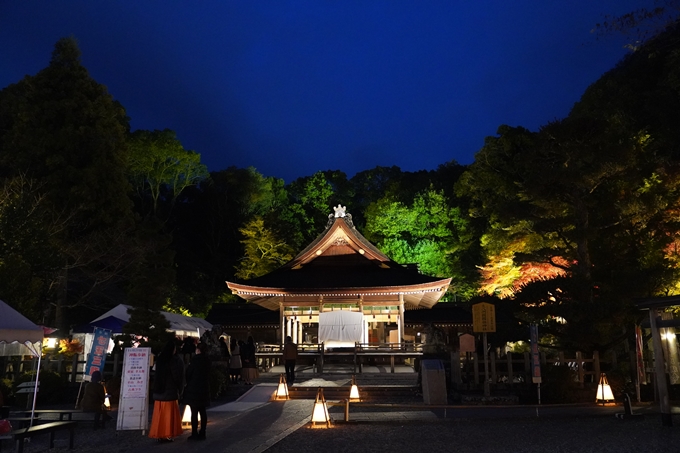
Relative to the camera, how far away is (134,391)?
30.0 ft

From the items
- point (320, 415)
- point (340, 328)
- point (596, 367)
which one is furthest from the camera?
point (340, 328)

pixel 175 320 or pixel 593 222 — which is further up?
pixel 593 222

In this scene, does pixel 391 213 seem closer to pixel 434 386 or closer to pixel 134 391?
pixel 434 386

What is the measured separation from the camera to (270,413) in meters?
11.8

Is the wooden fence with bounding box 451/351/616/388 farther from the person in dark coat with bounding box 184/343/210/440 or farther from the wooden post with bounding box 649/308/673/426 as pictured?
the person in dark coat with bounding box 184/343/210/440

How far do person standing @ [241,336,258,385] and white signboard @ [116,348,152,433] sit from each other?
27.9 feet

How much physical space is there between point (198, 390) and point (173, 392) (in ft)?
1.30

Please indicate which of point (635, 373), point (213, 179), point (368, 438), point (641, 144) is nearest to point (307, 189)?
point (213, 179)

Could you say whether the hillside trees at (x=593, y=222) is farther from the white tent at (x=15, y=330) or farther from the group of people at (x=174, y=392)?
the white tent at (x=15, y=330)

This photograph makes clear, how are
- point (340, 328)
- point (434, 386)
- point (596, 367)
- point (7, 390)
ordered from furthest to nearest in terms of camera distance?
point (340, 328)
point (7, 390)
point (596, 367)
point (434, 386)

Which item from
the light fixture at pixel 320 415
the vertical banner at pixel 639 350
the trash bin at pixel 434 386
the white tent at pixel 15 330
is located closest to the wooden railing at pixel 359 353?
the trash bin at pixel 434 386

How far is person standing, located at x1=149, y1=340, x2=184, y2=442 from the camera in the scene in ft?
26.6

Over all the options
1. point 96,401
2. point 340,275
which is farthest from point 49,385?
point 340,275

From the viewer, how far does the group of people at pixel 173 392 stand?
812 centimetres
